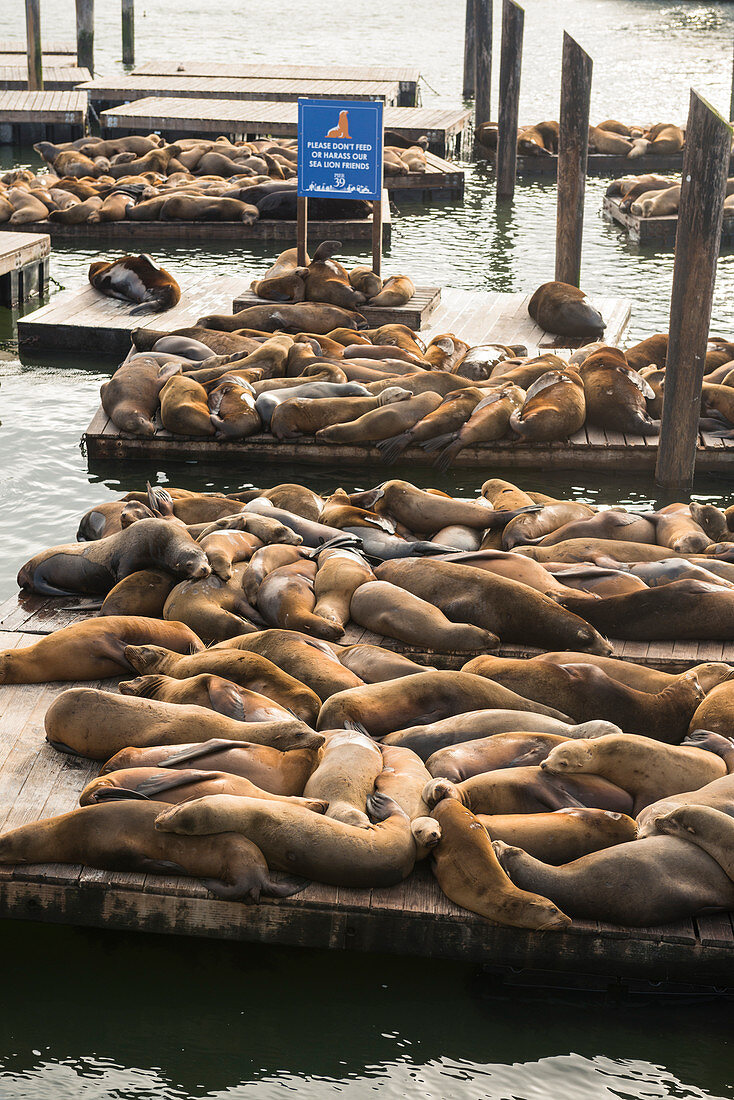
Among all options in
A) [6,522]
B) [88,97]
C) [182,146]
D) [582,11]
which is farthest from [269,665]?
[582,11]

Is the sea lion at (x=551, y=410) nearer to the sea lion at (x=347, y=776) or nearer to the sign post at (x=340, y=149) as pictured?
the sign post at (x=340, y=149)

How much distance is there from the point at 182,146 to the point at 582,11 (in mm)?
47479

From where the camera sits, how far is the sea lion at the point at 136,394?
29.0ft

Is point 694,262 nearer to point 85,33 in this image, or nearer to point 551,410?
point 551,410

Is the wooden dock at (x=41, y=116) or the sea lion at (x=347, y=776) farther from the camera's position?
the wooden dock at (x=41, y=116)

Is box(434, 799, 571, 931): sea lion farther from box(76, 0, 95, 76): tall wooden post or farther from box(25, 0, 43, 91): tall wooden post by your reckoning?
box(76, 0, 95, 76): tall wooden post

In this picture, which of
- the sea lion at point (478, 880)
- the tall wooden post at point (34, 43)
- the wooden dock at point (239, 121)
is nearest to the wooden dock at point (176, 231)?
the wooden dock at point (239, 121)

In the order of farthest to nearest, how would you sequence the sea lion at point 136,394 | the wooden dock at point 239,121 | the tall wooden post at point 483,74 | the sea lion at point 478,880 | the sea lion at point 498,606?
the tall wooden post at point 483,74
the wooden dock at point 239,121
the sea lion at point 136,394
the sea lion at point 498,606
the sea lion at point 478,880

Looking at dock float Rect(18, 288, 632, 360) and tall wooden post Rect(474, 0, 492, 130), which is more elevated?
tall wooden post Rect(474, 0, 492, 130)

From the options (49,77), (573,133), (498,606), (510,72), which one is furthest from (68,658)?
(49,77)

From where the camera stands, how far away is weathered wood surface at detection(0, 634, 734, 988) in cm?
391

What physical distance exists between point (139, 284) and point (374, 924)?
367 inches

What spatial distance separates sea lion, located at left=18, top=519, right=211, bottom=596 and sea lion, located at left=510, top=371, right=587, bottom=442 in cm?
325

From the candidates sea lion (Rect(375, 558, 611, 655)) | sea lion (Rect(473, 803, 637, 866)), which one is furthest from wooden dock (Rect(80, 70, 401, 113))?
sea lion (Rect(473, 803, 637, 866))
